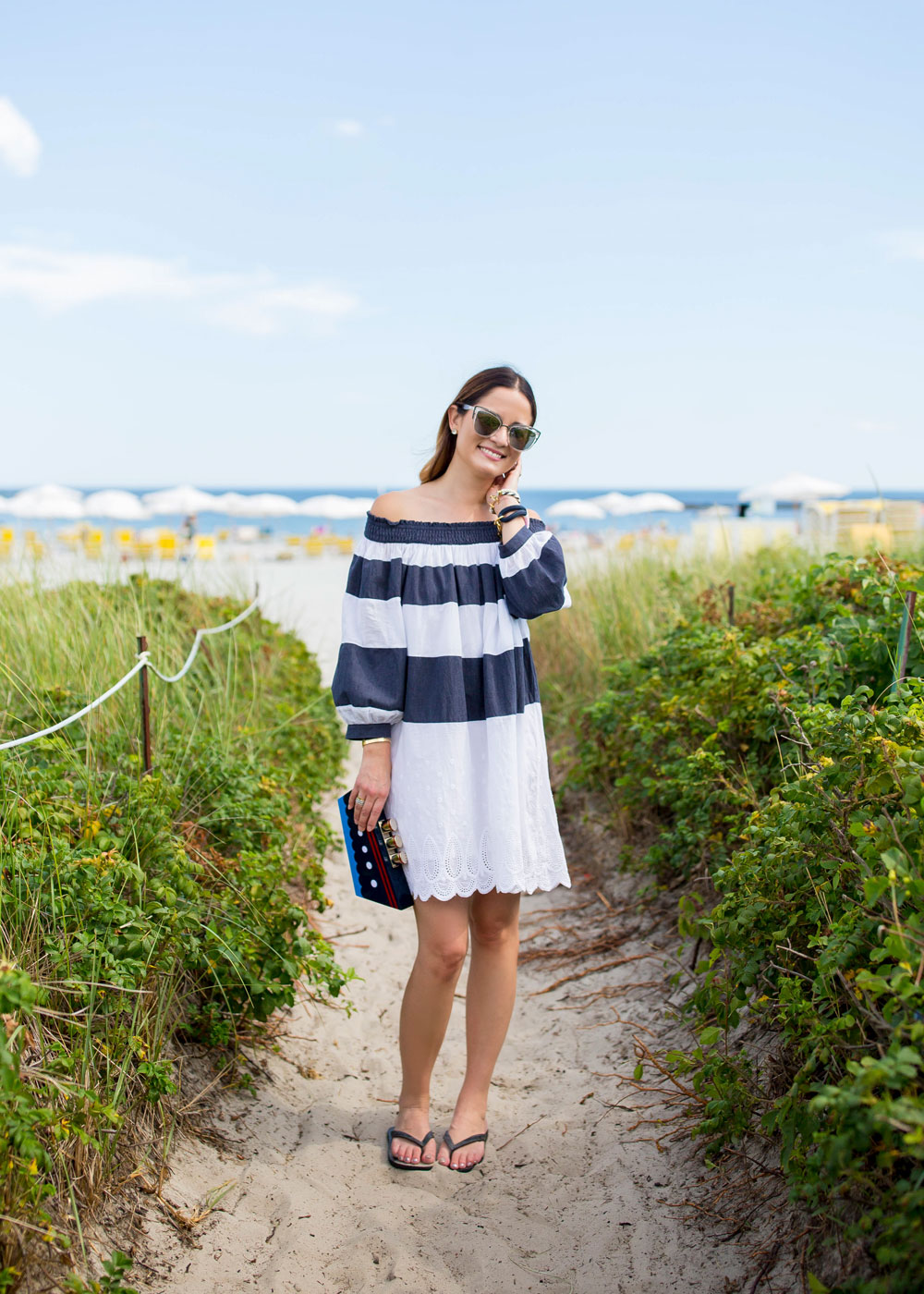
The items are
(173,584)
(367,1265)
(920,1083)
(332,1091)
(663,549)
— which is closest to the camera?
(920,1083)

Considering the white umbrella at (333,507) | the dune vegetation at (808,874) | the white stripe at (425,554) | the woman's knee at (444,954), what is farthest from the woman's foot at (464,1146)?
the white umbrella at (333,507)

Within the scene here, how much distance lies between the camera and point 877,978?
1.47 m

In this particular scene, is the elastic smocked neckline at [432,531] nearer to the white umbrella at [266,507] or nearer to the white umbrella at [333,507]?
the white umbrella at [266,507]

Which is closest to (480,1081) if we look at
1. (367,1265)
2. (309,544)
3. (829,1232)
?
(367,1265)

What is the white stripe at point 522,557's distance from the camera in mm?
2410

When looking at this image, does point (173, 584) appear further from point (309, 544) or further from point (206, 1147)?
point (309, 544)

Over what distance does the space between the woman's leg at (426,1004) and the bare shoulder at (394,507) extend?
982 millimetres

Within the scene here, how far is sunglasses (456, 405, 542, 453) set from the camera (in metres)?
2.48

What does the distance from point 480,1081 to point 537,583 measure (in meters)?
1.37

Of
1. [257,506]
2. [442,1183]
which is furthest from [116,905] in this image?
[257,506]

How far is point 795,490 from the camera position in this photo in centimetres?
2105

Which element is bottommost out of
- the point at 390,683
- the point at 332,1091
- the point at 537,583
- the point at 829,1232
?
the point at 332,1091

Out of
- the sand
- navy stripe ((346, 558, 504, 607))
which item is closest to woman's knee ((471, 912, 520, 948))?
the sand

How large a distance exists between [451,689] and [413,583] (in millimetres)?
285
